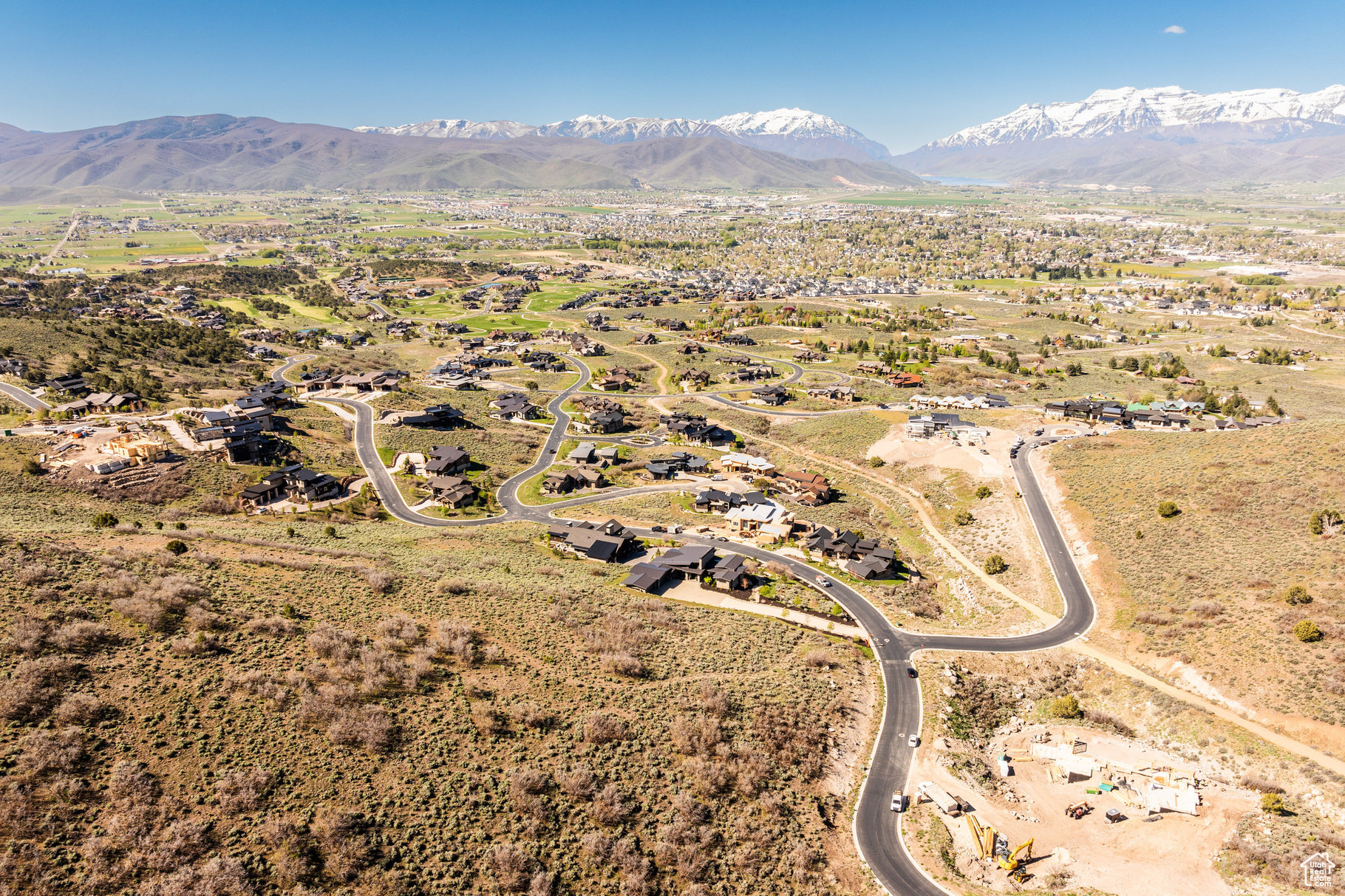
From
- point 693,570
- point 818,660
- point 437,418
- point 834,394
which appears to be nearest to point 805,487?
point 693,570

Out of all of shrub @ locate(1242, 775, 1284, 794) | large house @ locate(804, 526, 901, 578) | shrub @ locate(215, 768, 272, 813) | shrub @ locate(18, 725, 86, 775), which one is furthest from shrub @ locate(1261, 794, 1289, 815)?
shrub @ locate(18, 725, 86, 775)

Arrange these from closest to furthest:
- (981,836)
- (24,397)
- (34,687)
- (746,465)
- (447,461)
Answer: (34,687), (981,836), (447,461), (24,397), (746,465)

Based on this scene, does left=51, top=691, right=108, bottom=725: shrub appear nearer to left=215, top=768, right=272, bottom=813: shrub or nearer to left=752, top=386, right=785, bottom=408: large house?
left=215, top=768, right=272, bottom=813: shrub

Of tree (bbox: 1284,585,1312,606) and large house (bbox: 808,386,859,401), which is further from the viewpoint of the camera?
large house (bbox: 808,386,859,401)

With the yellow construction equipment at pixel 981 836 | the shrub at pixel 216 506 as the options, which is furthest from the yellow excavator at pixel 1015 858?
the shrub at pixel 216 506

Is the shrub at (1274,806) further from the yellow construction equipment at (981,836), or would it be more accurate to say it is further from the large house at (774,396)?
the large house at (774,396)

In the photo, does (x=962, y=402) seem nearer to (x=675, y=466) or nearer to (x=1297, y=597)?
(x=675, y=466)
